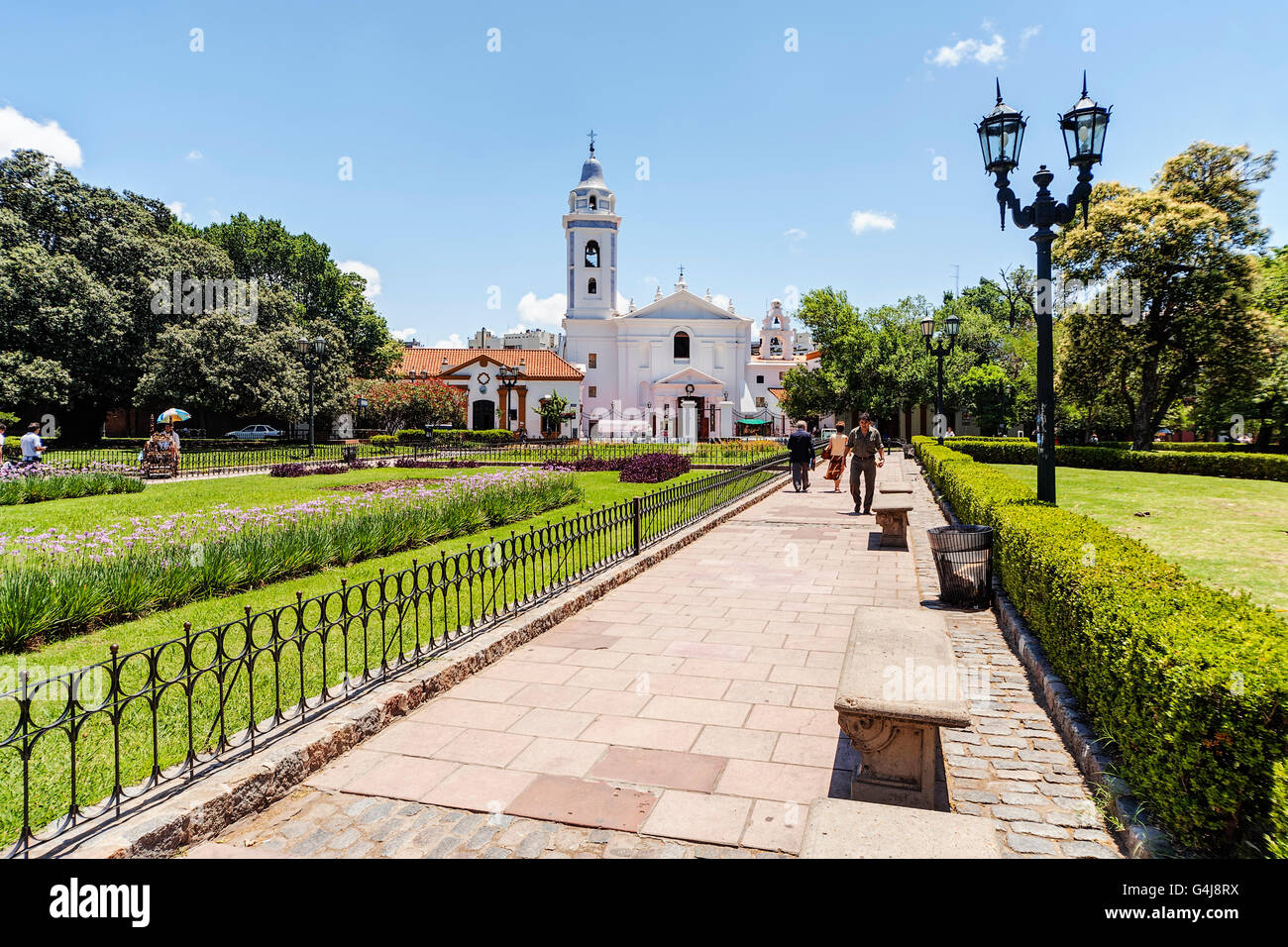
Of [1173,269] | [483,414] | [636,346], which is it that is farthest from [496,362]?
[1173,269]

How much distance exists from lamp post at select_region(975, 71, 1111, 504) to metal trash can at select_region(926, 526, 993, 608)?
1.14 m

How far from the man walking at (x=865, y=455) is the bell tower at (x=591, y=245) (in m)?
44.8

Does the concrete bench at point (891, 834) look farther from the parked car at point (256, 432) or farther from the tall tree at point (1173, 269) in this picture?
the parked car at point (256, 432)

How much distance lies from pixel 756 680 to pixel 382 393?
4687 cm

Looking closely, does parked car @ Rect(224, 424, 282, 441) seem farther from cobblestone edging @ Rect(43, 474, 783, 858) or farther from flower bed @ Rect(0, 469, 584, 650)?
cobblestone edging @ Rect(43, 474, 783, 858)

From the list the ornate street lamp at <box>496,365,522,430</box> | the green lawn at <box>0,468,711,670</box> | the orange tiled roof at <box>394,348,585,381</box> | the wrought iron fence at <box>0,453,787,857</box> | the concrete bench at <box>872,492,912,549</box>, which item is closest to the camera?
the wrought iron fence at <box>0,453,787,857</box>

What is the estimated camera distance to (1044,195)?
8.09 meters

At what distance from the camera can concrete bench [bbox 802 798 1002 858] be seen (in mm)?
2588

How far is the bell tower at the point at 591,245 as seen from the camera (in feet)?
181

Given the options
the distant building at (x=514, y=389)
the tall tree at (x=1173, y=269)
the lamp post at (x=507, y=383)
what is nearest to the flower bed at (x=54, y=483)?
the lamp post at (x=507, y=383)

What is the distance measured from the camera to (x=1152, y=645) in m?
3.33

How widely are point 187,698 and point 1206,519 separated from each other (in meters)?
15.8

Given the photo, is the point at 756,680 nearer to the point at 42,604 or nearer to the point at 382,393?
the point at 42,604

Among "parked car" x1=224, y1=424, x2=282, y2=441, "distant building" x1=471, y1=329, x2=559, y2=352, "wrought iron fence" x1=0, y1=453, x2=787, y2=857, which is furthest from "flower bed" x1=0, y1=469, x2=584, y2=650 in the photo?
"distant building" x1=471, y1=329, x2=559, y2=352
